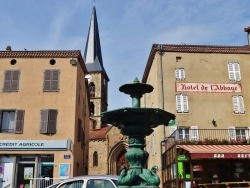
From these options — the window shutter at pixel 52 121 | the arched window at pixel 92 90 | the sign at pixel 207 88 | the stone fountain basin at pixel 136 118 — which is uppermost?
the arched window at pixel 92 90

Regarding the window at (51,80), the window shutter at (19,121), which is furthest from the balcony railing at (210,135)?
the window shutter at (19,121)

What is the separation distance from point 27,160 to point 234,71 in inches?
602

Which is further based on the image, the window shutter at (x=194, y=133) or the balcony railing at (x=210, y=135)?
the window shutter at (x=194, y=133)

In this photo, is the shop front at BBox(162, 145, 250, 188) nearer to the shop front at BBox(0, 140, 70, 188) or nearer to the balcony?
the balcony

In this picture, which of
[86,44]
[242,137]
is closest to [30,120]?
[242,137]

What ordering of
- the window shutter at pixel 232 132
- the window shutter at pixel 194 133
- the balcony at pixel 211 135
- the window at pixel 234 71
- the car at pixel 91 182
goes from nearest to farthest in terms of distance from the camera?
the car at pixel 91 182
the balcony at pixel 211 135
the window shutter at pixel 194 133
the window shutter at pixel 232 132
the window at pixel 234 71

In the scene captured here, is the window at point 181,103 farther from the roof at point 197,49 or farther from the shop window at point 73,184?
the shop window at point 73,184

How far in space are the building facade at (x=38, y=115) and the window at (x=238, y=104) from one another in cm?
1074

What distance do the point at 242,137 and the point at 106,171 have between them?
22398mm

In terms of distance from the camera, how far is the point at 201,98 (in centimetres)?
2320

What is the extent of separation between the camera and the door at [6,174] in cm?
2008

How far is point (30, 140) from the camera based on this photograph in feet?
67.7

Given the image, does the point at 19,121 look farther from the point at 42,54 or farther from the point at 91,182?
the point at 91,182

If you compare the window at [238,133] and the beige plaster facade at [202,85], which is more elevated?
the beige plaster facade at [202,85]
